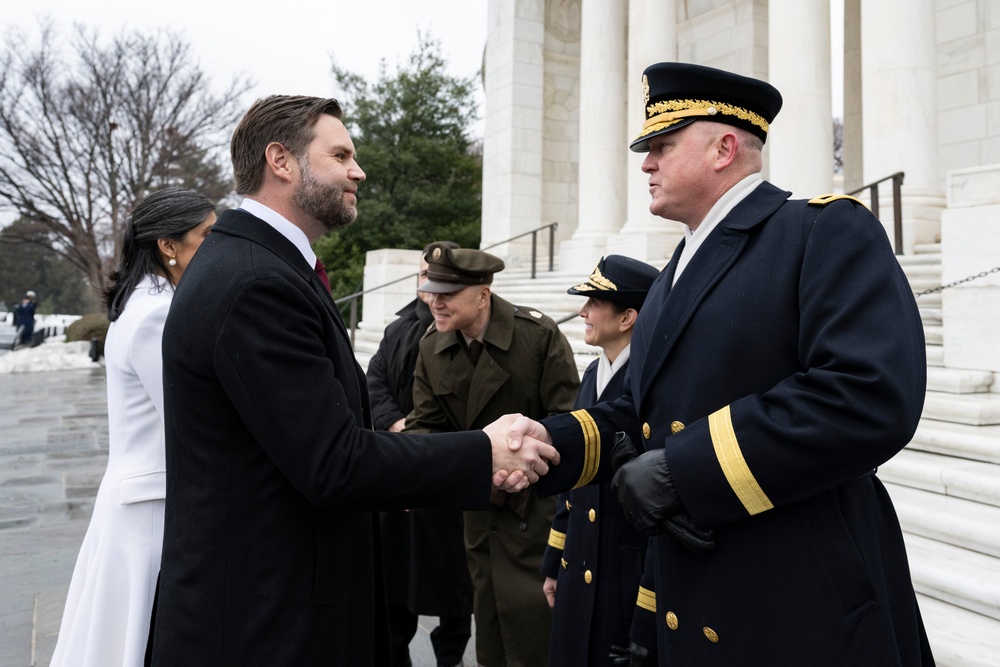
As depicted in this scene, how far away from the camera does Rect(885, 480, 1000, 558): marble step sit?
4.09 m

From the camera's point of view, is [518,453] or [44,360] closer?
[518,453]

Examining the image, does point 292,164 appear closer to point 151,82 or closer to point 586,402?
point 586,402

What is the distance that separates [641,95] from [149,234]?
11.6 m

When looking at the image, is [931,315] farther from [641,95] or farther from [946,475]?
[641,95]

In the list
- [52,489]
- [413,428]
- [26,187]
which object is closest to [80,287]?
[26,187]

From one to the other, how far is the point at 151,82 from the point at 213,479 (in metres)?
Result: 28.7

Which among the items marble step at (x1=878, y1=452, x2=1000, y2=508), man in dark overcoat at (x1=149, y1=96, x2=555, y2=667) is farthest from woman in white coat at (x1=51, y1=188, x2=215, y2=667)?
marble step at (x1=878, y1=452, x2=1000, y2=508)

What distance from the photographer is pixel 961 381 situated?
5758 millimetres

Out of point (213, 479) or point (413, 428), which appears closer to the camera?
point (213, 479)

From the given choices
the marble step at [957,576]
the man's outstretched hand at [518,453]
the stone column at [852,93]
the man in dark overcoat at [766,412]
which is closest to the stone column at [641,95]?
the stone column at [852,93]

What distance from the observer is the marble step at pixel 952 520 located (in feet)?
13.4

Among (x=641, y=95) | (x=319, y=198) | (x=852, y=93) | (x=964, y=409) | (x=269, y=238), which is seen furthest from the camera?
(x=852, y=93)

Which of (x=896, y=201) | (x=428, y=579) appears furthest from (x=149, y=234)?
(x=896, y=201)

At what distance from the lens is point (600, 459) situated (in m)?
2.63
